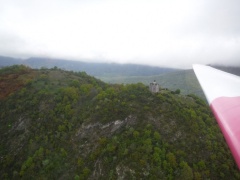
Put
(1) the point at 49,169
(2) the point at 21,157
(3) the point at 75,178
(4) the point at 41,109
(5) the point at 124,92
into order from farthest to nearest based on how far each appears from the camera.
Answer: (5) the point at 124,92 → (4) the point at 41,109 → (2) the point at 21,157 → (1) the point at 49,169 → (3) the point at 75,178

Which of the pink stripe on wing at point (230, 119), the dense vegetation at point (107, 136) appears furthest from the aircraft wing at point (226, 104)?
the dense vegetation at point (107, 136)

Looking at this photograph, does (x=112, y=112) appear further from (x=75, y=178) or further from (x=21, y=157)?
(x=21, y=157)

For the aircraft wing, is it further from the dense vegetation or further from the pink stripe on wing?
the dense vegetation

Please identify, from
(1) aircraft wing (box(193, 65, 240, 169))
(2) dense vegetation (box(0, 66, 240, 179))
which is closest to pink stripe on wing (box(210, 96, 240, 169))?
(1) aircraft wing (box(193, 65, 240, 169))

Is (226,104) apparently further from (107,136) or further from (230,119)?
(107,136)

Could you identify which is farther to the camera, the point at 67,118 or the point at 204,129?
the point at 67,118

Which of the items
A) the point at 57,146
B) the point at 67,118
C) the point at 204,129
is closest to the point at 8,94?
the point at 67,118
